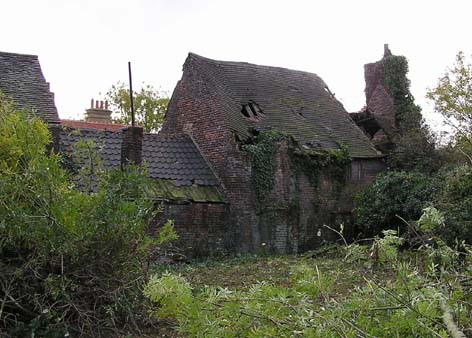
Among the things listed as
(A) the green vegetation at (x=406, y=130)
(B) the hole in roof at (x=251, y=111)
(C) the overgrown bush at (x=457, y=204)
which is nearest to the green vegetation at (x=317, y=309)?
(C) the overgrown bush at (x=457, y=204)

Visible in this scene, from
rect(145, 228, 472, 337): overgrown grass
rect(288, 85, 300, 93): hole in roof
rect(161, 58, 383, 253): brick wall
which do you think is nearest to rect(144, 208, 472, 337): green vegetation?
rect(145, 228, 472, 337): overgrown grass

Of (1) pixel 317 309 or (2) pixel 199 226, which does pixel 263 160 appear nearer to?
(2) pixel 199 226

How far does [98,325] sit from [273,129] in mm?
13317

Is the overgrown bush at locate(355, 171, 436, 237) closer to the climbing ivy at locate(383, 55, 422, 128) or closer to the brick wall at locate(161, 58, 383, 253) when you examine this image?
the brick wall at locate(161, 58, 383, 253)

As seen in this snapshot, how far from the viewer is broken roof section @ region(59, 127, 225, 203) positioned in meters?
18.4

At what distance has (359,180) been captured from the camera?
2245cm

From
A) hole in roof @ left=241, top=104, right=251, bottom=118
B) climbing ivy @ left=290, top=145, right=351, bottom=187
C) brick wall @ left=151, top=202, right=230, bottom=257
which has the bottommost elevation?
brick wall @ left=151, top=202, right=230, bottom=257

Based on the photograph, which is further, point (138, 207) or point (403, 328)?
point (138, 207)

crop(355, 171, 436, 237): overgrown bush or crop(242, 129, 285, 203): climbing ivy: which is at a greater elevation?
crop(242, 129, 285, 203): climbing ivy

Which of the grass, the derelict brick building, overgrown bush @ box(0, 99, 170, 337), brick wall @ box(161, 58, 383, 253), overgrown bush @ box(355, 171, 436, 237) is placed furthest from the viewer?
overgrown bush @ box(355, 171, 436, 237)

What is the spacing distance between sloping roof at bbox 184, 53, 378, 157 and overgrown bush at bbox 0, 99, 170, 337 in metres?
11.7

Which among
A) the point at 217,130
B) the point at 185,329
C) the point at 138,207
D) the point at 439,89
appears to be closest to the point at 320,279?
the point at 185,329

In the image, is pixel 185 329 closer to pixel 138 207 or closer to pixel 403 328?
pixel 403 328

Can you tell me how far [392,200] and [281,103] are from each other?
233 inches
